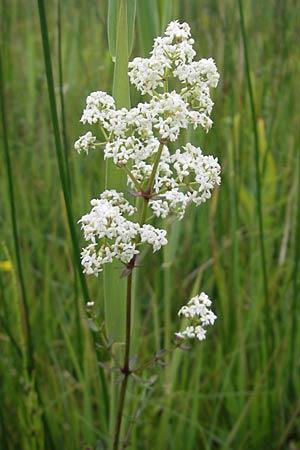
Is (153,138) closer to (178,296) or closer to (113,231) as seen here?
(113,231)

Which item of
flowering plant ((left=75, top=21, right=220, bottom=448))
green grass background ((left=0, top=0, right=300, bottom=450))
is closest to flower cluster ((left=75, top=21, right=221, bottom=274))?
flowering plant ((left=75, top=21, right=220, bottom=448))

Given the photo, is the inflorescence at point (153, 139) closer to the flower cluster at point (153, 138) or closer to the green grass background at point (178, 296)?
the flower cluster at point (153, 138)

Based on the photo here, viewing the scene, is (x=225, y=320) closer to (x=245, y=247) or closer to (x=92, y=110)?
(x=245, y=247)

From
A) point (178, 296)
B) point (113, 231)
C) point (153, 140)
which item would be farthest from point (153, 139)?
point (178, 296)

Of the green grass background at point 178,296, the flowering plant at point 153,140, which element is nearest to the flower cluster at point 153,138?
the flowering plant at point 153,140

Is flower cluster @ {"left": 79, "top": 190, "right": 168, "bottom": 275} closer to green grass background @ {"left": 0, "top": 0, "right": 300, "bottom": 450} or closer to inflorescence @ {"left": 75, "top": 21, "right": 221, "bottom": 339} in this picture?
inflorescence @ {"left": 75, "top": 21, "right": 221, "bottom": 339}
